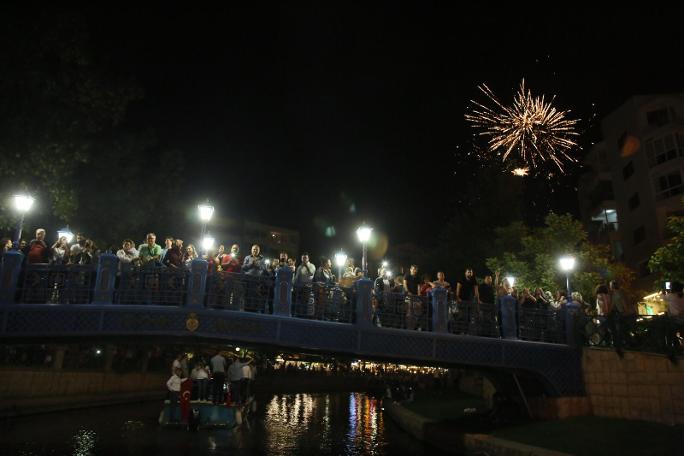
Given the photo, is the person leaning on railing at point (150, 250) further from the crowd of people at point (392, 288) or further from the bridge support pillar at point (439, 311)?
the bridge support pillar at point (439, 311)

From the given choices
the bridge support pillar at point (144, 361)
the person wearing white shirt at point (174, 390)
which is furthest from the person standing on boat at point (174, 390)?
the bridge support pillar at point (144, 361)

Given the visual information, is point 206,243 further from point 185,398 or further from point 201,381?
point 201,381

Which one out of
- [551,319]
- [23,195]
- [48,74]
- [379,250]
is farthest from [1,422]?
[379,250]

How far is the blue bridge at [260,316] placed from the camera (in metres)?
12.5

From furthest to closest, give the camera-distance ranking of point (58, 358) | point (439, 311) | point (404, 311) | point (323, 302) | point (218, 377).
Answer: point (58, 358), point (218, 377), point (439, 311), point (404, 311), point (323, 302)

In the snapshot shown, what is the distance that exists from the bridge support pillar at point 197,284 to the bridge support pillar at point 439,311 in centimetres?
592

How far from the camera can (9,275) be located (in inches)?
490

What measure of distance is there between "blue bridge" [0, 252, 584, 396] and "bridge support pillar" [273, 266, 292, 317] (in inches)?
0.9

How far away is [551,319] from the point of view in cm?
1606

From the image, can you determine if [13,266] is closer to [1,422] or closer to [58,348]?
[1,422]

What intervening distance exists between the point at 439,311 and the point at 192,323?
630 centimetres

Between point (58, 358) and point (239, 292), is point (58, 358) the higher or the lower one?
the lower one

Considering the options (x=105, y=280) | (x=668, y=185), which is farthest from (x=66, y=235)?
(x=668, y=185)

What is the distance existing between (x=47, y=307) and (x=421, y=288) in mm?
9677
